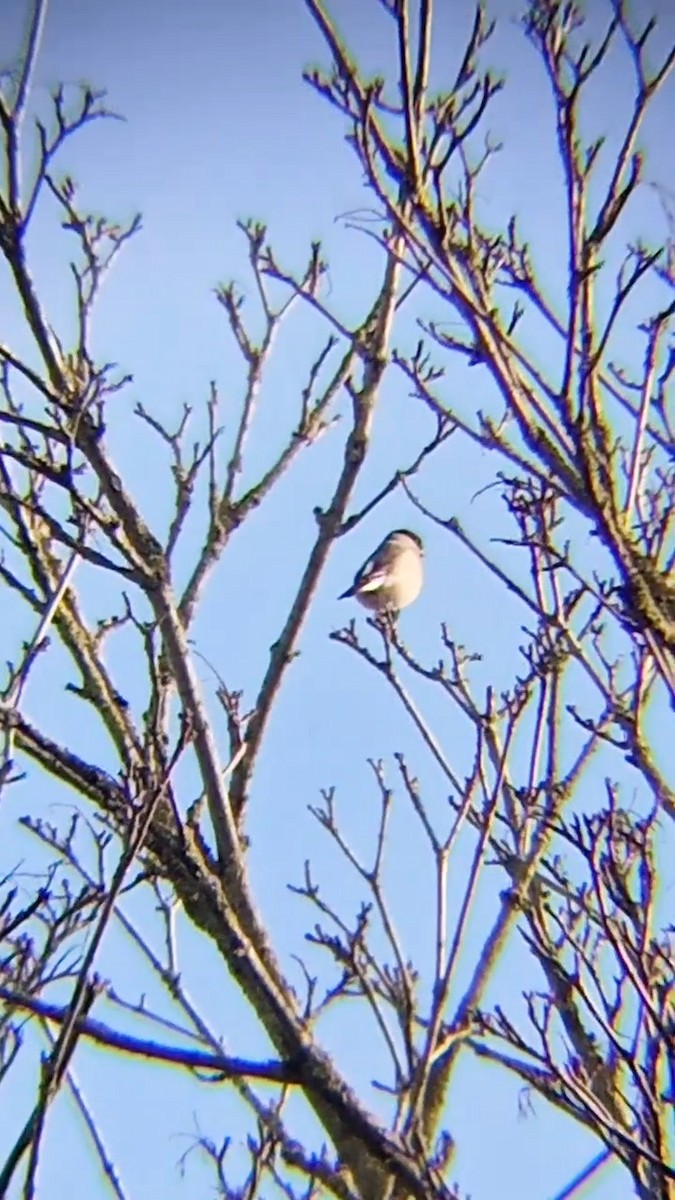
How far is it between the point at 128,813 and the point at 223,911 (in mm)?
564

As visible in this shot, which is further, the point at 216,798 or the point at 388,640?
Result: the point at 388,640

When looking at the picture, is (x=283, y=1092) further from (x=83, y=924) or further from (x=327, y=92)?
(x=327, y=92)

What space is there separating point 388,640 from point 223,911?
158 centimetres

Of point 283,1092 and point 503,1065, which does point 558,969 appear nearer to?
point 503,1065

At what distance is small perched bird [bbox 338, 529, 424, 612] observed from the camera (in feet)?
32.4

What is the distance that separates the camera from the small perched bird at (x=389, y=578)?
988 centimetres

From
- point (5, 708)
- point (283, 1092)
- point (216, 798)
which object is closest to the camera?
point (5, 708)

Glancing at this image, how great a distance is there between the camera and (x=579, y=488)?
2959 mm

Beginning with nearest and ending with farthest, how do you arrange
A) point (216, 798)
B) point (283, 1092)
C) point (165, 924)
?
point (216, 798), point (283, 1092), point (165, 924)

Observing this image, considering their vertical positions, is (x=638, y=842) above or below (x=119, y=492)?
below

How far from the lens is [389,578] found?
32.6ft

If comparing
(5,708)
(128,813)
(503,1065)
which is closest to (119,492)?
(5,708)

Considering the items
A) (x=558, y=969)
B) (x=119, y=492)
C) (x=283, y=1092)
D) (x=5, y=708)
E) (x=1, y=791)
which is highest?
(x=119, y=492)

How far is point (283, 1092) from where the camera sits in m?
4.00
